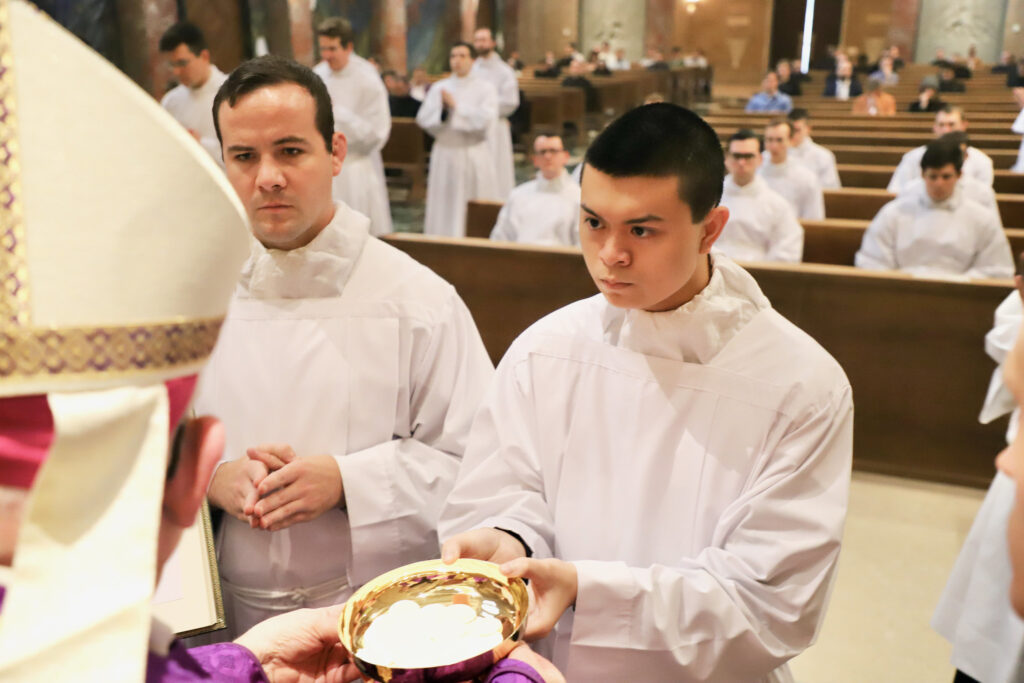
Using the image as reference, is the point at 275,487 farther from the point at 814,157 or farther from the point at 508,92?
the point at 508,92

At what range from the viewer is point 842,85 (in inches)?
768

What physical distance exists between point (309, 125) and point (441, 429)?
0.82 meters

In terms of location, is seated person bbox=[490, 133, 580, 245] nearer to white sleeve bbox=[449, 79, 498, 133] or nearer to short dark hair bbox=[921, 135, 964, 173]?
white sleeve bbox=[449, 79, 498, 133]

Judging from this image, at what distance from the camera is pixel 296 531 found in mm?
2127

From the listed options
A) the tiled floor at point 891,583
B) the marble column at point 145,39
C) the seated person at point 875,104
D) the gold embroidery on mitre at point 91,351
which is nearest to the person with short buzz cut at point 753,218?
the tiled floor at point 891,583

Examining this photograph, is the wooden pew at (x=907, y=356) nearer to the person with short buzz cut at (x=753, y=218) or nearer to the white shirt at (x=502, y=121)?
the person with short buzz cut at (x=753, y=218)

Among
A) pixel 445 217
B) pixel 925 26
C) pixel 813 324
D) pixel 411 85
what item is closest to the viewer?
pixel 813 324

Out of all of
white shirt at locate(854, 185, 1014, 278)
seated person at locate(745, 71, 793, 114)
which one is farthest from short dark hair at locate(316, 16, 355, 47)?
seated person at locate(745, 71, 793, 114)

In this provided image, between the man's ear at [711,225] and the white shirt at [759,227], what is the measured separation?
4763 millimetres

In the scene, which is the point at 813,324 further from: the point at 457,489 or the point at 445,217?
the point at 445,217

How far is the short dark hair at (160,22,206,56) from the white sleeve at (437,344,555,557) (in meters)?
5.54

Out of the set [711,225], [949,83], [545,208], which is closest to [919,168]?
[545,208]

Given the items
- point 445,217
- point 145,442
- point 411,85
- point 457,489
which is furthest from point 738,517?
point 411,85

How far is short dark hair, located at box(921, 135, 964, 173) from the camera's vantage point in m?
6.41
